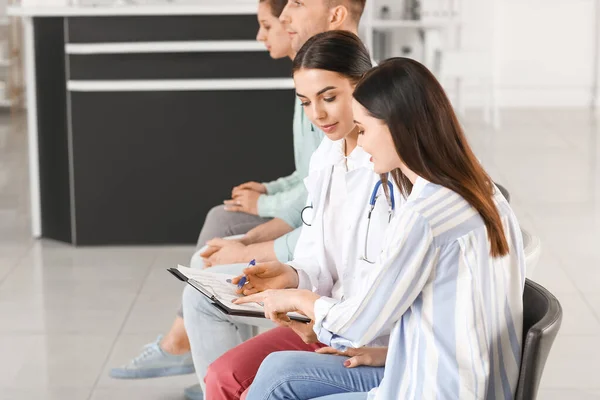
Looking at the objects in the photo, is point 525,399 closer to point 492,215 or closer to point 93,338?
point 492,215

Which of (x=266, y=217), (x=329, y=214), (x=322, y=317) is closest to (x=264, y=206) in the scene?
(x=266, y=217)

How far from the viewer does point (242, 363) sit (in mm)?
2078

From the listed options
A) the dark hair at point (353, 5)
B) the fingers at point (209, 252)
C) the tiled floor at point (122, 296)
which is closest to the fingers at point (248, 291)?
the fingers at point (209, 252)

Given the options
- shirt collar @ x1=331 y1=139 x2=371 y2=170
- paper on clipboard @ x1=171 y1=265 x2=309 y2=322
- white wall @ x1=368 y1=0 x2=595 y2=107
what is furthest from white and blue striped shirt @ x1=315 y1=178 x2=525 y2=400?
white wall @ x1=368 y1=0 x2=595 y2=107

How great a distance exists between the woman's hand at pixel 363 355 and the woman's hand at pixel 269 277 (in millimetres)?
285

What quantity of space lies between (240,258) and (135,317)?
1258 millimetres

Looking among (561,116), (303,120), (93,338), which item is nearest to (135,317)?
(93,338)

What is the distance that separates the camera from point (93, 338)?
11.6ft

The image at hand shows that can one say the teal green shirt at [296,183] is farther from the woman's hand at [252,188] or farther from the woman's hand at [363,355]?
the woman's hand at [363,355]

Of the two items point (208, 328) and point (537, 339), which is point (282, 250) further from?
point (537, 339)

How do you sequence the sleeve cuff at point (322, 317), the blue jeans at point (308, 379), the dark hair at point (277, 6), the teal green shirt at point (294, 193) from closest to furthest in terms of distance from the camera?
the sleeve cuff at point (322, 317) → the blue jeans at point (308, 379) → the teal green shirt at point (294, 193) → the dark hair at point (277, 6)

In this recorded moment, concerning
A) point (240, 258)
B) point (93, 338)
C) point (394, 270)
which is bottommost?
point (93, 338)

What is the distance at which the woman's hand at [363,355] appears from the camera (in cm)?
188

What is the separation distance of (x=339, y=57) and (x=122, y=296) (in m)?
2.12
